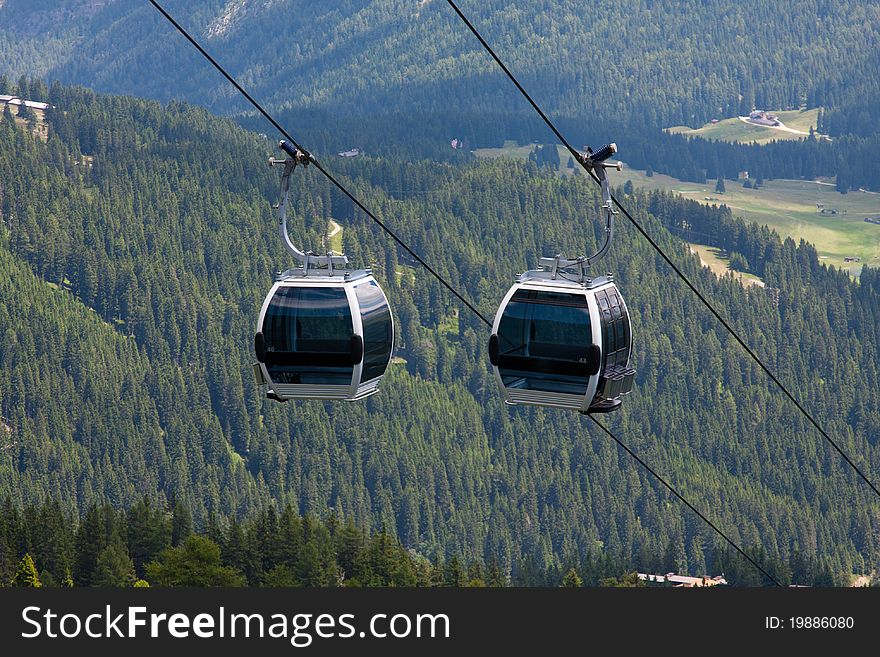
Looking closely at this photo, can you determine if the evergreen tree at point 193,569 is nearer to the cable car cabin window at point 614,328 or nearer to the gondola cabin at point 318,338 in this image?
the gondola cabin at point 318,338

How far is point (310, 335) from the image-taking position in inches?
1975

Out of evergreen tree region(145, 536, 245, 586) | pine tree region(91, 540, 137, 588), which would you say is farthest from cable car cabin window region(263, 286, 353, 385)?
pine tree region(91, 540, 137, 588)

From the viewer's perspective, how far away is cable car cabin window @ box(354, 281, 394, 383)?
5034 centimetres

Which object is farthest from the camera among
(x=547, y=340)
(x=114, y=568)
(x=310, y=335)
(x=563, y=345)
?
(x=114, y=568)

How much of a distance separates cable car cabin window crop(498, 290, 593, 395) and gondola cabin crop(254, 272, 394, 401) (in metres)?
3.08

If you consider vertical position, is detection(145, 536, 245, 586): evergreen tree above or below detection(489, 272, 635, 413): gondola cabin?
below

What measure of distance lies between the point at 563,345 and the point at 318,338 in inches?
222

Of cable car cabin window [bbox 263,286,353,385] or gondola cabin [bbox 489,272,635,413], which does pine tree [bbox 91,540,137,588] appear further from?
gondola cabin [bbox 489,272,635,413]

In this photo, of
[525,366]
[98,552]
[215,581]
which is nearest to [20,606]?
[525,366]

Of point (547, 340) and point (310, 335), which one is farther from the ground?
point (310, 335)

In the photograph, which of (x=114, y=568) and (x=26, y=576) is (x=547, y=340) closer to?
(x=26, y=576)

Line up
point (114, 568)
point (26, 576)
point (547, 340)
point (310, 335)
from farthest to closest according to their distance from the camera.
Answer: point (114, 568) → point (26, 576) → point (547, 340) → point (310, 335)

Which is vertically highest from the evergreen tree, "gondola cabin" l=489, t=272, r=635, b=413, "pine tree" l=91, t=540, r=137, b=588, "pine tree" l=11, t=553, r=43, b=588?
"gondola cabin" l=489, t=272, r=635, b=413

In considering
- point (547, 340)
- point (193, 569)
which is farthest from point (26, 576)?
point (547, 340)
